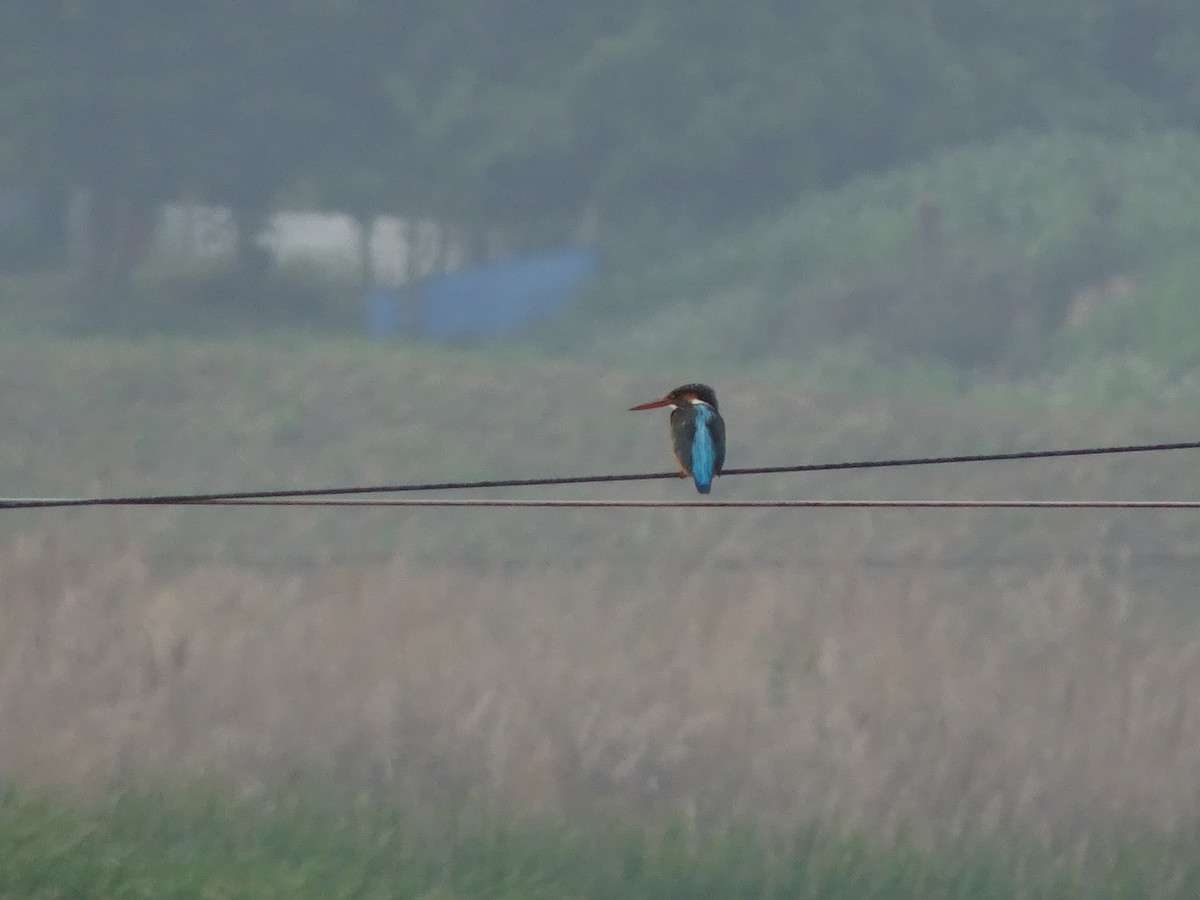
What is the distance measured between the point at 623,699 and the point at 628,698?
45 millimetres

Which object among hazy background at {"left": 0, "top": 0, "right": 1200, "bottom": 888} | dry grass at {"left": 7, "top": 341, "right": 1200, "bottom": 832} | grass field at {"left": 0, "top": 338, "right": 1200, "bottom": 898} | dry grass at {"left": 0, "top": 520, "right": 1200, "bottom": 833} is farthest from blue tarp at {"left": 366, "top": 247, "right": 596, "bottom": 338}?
dry grass at {"left": 0, "top": 520, "right": 1200, "bottom": 833}

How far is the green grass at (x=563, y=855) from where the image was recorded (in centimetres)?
1328

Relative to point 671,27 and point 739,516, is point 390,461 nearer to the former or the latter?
point 739,516

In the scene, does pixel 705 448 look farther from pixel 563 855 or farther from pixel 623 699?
pixel 623 699

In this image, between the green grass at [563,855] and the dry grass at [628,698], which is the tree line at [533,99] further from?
the green grass at [563,855]

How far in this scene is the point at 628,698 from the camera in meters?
15.0

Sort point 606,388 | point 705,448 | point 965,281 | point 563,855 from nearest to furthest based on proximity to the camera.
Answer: point 705,448 → point 563,855 → point 606,388 → point 965,281

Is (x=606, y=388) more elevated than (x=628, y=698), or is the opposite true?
(x=606, y=388)

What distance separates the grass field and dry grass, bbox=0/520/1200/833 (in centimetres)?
3

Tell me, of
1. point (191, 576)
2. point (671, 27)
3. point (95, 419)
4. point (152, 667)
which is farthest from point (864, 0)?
point (152, 667)

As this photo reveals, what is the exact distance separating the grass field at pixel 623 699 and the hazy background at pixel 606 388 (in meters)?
0.06

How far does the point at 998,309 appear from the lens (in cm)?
2902

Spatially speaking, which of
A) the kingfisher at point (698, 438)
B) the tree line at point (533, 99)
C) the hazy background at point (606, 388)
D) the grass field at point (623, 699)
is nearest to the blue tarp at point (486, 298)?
the hazy background at point (606, 388)

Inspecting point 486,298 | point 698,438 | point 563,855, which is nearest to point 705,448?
point 698,438
